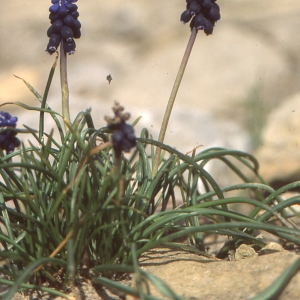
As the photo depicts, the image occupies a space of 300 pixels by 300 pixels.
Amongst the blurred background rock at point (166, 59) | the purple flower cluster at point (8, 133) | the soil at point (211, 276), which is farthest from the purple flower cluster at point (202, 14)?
the blurred background rock at point (166, 59)

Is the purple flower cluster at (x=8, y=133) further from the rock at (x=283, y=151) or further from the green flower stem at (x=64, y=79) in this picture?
the rock at (x=283, y=151)

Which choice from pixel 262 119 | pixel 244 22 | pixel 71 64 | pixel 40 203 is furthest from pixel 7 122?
pixel 244 22

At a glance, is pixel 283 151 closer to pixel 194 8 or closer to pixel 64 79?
pixel 194 8

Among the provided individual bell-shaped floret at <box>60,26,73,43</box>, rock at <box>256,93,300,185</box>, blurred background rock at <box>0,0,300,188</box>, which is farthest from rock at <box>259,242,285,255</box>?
blurred background rock at <box>0,0,300,188</box>

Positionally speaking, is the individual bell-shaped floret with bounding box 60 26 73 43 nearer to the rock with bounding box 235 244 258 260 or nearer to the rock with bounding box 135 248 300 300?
the rock with bounding box 135 248 300 300

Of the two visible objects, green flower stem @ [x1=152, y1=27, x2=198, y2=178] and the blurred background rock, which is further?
the blurred background rock

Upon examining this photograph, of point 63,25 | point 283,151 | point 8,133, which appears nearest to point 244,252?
point 8,133
